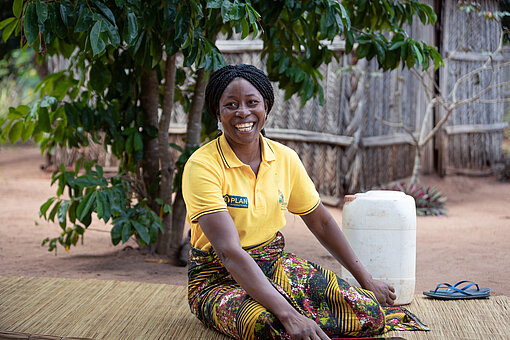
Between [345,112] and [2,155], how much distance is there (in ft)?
27.0

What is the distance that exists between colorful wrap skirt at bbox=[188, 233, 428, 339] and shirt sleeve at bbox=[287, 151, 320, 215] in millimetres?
183

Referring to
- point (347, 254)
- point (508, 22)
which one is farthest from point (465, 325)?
point (508, 22)

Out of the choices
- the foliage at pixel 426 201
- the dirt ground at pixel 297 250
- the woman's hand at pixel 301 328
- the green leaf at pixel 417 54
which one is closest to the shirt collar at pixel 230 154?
the woman's hand at pixel 301 328

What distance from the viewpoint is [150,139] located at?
412cm

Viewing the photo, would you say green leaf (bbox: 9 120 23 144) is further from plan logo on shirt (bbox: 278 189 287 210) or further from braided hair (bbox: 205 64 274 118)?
plan logo on shirt (bbox: 278 189 287 210)

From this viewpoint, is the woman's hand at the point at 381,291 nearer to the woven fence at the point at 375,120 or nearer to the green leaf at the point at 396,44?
the green leaf at the point at 396,44

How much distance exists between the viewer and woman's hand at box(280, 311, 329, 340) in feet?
6.57

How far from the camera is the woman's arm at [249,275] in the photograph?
2027mm

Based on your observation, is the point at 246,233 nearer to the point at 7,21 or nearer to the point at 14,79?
the point at 7,21

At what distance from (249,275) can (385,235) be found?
1.11 meters

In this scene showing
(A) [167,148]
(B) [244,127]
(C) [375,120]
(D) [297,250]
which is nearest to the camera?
(B) [244,127]

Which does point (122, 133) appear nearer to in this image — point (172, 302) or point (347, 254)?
point (172, 302)

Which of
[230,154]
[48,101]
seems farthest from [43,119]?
[230,154]

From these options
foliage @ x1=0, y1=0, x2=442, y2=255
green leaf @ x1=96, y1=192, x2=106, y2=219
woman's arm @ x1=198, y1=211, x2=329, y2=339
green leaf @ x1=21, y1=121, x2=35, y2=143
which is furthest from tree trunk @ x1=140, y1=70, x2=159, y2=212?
woman's arm @ x1=198, y1=211, x2=329, y2=339
